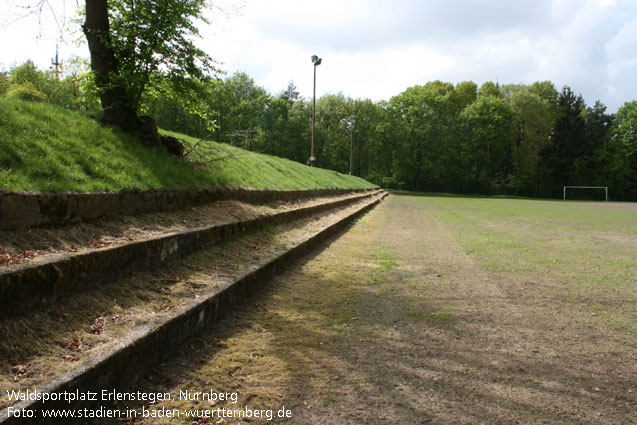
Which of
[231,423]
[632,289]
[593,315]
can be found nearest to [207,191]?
[231,423]

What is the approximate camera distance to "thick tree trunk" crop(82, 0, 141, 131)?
237 inches

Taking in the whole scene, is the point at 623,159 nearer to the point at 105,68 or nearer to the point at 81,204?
the point at 105,68

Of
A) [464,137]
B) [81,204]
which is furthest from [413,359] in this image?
[464,137]

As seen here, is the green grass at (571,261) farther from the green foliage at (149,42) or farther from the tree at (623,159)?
the tree at (623,159)

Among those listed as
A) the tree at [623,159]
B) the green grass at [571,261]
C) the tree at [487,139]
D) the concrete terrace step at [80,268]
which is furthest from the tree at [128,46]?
the tree at [623,159]

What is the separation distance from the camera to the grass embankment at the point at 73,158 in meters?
3.47

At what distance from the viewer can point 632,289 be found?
5059 millimetres

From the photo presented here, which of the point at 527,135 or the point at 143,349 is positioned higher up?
the point at 527,135

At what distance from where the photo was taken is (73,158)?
13.9 ft

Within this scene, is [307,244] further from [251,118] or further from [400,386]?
[251,118]

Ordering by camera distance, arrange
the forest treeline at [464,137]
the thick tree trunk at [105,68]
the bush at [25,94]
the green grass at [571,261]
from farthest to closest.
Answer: the forest treeline at [464,137] < the bush at [25,94] < the thick tree trunk at [105,68] < the green grass at [571,261]

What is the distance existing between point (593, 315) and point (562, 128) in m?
62.2

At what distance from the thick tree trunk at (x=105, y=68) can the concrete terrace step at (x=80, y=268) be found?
2.99 meters

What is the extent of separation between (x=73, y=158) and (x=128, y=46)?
9.31 feet
